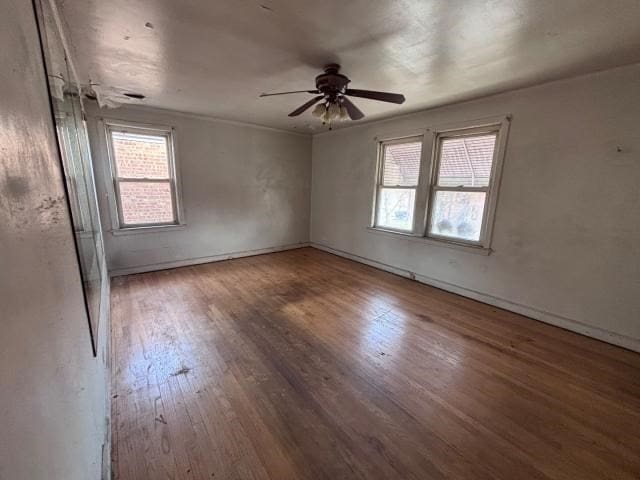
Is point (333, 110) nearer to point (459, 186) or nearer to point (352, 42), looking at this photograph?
point (352, 42)

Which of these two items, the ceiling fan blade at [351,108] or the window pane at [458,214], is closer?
the ceiling fan blade at [351,108]

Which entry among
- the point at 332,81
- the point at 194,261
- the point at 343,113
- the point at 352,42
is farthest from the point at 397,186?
the point at 194,261

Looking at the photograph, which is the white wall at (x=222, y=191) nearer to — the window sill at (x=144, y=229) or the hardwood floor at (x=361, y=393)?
the window sill at (x=144, y=229)

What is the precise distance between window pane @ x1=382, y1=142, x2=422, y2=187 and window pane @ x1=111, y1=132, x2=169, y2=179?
11.5 ft

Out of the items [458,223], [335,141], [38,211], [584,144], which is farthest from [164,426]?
[335,141]

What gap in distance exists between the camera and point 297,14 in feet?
5.37

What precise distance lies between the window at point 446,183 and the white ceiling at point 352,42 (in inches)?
23.7

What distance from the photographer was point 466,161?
133 inches

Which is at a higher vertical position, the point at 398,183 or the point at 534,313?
the point at 398,183

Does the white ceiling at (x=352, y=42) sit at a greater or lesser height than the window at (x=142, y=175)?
greater

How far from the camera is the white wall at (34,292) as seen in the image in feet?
1.60

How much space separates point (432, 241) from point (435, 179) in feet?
2.86

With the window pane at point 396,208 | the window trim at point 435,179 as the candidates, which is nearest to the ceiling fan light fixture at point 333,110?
the window trim at point 435,179

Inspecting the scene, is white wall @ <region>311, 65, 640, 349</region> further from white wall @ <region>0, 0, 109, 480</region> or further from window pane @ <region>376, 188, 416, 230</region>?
white wall @ <region>0, 0, 109, 480</region>
